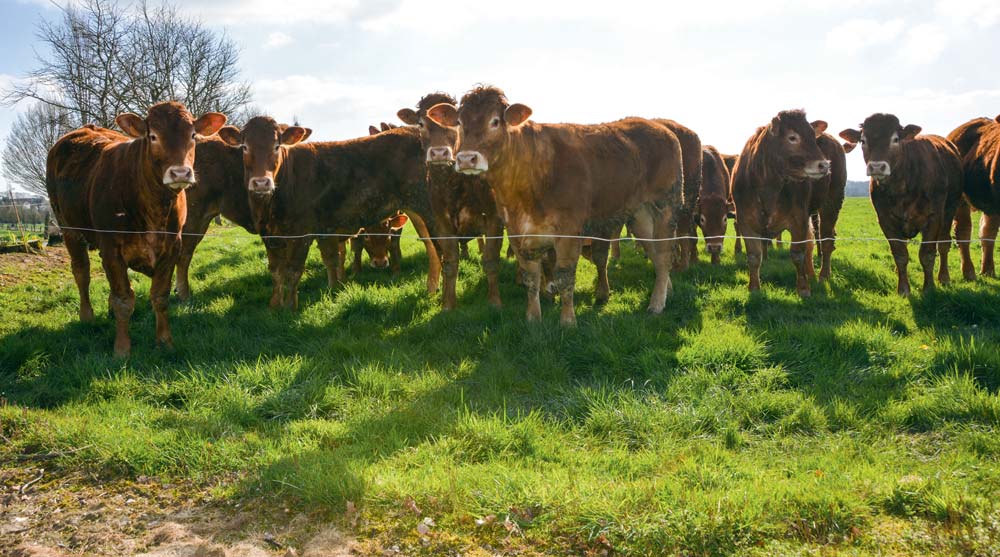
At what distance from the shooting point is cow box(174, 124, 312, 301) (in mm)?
9102

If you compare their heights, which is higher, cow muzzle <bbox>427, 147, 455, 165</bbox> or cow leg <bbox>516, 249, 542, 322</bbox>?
cow muzzle <bbox>427, 147, 455, 165</bbox>

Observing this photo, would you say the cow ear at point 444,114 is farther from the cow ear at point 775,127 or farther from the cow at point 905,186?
the cow at point 905,186

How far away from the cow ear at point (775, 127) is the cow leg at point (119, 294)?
7.29 m

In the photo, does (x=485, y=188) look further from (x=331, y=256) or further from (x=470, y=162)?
(x=331, y=256)

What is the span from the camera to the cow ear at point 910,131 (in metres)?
8.38

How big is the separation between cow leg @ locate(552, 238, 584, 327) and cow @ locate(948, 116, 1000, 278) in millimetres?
4664

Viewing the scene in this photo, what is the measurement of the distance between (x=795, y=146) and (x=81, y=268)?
8.40m

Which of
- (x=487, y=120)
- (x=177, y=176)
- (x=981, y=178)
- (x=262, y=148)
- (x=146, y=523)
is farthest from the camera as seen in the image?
(x=981, y=178)

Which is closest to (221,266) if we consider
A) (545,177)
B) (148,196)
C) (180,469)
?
(148,196)

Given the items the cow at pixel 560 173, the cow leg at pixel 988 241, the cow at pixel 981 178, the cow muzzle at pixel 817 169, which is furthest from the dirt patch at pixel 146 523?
the cow leg at pixel 988 241

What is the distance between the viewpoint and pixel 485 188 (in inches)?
314

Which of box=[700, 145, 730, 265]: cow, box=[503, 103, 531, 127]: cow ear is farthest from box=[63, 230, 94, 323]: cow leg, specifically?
box=[700, 145, 730, 265]: cow

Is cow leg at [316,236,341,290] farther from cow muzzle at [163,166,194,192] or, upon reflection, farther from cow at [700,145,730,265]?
cow at [700,145,730,265]

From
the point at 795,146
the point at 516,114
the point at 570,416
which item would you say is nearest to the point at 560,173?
the point at 516,114
